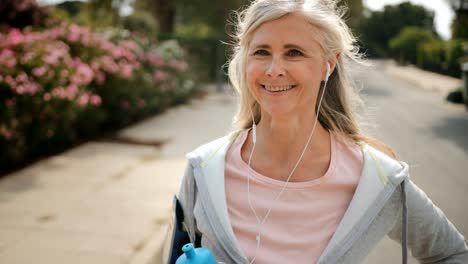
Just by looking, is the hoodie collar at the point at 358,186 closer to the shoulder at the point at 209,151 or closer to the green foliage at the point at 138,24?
the shoulder at the point at 209,151

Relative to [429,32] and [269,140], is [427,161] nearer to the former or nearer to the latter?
[269,140]

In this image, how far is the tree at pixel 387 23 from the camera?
39.8m

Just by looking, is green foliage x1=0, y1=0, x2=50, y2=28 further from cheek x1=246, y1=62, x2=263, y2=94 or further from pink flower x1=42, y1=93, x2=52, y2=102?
cheek x1=246, y1=62, x2=263, y2=94

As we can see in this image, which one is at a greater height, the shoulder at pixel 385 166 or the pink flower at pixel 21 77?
the shoulder at pixel 385 166

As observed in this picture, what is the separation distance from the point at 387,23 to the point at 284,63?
46.7m

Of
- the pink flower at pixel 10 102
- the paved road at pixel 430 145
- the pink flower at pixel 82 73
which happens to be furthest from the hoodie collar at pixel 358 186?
the pink flower at pixel 82 73

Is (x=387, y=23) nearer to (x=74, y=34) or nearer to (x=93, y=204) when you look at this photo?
(x=74, y=34)

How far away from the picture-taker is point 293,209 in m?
1.86

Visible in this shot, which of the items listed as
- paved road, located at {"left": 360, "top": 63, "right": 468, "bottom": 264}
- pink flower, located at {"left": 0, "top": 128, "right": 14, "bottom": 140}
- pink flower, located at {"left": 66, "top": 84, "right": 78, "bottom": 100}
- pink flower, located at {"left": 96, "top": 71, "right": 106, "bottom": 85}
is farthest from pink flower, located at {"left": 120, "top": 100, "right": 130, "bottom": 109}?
paved road, located at {"left": 360, "top": 63, "right": 468, "bottom": 264}

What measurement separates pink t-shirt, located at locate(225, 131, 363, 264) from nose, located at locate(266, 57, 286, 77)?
42 cm

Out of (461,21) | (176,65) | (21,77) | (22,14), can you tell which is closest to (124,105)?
(21,77)

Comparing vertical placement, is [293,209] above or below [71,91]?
above

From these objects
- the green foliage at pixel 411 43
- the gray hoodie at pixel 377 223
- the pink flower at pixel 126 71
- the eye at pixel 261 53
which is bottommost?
the green foliage at pixel 411 43

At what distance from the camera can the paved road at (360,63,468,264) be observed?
493 centimetres
